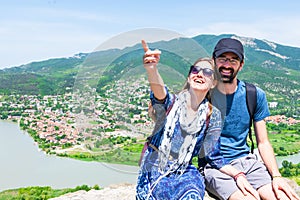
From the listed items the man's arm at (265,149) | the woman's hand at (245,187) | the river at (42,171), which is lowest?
the river at (42,171)

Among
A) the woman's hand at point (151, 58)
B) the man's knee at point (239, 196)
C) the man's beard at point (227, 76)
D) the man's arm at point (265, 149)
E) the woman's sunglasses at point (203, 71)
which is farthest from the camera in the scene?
the man's arm at point (265, 149)

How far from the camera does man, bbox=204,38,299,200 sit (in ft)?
6.91

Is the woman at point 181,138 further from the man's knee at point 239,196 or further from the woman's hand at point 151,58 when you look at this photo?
the woman's hand at point 151,58

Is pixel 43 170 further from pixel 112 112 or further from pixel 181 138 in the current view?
pixel 181 138

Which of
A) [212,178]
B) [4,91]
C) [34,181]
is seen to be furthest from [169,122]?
[4,91]

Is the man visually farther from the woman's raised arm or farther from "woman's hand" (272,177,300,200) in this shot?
the woman's raised arm

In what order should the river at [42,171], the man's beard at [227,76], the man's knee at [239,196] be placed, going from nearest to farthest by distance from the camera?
the man's knee at [239,196] < the man's beard at [227,76] < the river at [42,171]

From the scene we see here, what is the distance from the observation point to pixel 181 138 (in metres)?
1.89

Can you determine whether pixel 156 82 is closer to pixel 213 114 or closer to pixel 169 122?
pixel 169 122

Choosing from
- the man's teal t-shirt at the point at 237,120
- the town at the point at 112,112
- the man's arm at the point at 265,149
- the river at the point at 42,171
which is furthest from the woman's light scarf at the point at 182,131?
the river at the point at 42,171

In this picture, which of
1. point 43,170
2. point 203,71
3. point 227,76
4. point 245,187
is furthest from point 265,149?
point 43,170

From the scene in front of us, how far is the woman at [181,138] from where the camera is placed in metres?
1.83

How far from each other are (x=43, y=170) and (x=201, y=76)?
69.3ft

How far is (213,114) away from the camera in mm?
2000
